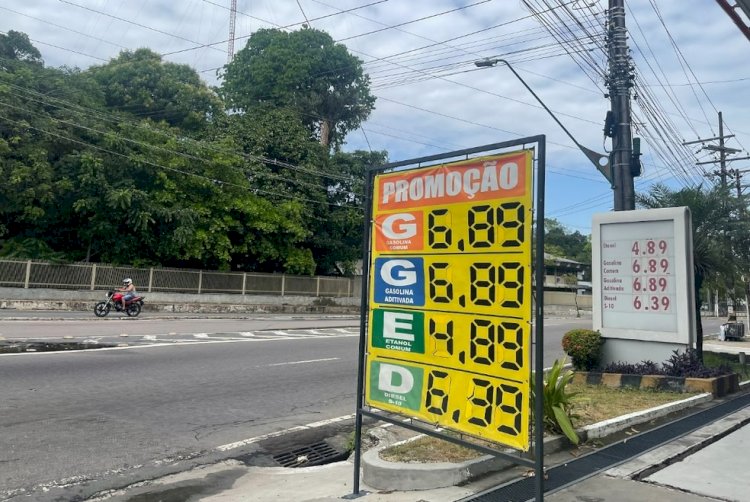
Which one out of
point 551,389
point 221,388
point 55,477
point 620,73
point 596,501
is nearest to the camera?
point 596,501

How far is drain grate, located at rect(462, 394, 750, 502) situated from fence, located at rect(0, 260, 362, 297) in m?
25.1

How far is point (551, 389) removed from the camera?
19.6ft

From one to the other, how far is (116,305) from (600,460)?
20.1 m

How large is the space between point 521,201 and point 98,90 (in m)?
33.3

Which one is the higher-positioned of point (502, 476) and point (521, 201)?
point (521, 201)

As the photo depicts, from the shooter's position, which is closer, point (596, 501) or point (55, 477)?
point (596, 501)

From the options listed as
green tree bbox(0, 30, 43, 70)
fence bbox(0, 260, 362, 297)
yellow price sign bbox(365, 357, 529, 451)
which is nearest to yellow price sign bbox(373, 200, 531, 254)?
yellow price sign bbox(365, 357, 529, 451)

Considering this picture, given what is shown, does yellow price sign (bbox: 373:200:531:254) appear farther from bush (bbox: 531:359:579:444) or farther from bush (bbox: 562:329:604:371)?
bush (bbox: 562:329:604:371)

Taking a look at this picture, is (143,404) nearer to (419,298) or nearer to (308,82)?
(419,298)

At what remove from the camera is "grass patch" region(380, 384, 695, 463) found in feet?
17.0

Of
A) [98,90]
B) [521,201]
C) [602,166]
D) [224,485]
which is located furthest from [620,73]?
[98,90]

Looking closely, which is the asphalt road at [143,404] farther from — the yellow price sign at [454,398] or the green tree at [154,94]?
the green tree at [154,94]

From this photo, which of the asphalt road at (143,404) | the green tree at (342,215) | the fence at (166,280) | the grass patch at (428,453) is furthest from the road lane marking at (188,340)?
the green tree at (342,215)

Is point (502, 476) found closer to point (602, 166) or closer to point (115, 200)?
point (602, 166)
